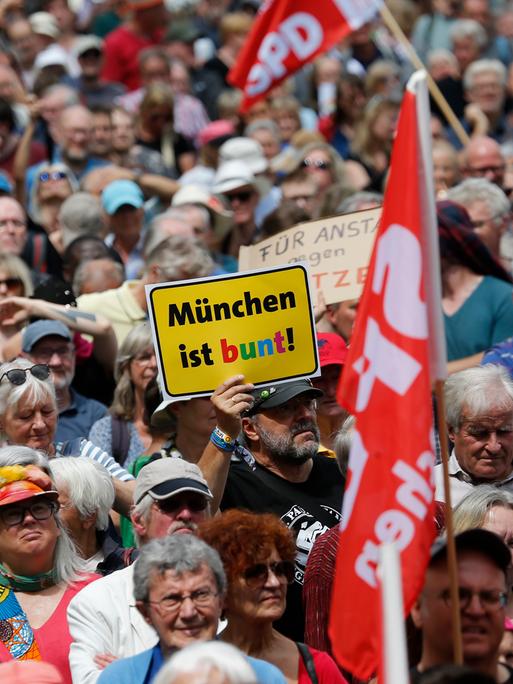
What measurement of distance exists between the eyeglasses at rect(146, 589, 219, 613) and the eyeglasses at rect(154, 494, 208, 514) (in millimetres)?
1003

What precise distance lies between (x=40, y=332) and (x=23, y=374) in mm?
806

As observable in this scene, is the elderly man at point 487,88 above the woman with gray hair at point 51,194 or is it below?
above

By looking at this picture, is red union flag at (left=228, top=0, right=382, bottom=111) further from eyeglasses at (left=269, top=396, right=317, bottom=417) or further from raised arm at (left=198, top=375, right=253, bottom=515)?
raised arm at (left=198, top=375, right=253, bottom=515)

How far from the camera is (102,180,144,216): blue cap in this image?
11.7 m

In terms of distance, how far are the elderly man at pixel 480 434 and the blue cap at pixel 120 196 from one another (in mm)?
4391

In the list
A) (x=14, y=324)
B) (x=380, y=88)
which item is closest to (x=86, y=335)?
(x=14, y=324)

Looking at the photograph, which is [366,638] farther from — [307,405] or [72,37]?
[72,37]

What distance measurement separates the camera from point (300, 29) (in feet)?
38.7

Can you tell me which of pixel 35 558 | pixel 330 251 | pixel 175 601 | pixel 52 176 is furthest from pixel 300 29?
pixel 175 601

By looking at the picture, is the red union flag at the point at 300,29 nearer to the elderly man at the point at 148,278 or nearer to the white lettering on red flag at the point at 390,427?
the elderly man at the point at 148,278

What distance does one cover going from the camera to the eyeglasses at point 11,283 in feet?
31.0

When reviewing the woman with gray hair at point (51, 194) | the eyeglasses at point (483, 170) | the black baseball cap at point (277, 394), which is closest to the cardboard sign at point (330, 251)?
the black baseball cap at point (277, 394)

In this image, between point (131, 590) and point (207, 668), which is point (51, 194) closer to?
point (131, 590)

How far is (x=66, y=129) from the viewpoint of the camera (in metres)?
13.3
